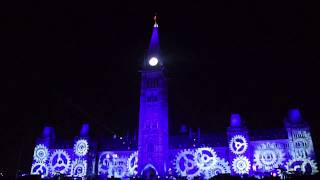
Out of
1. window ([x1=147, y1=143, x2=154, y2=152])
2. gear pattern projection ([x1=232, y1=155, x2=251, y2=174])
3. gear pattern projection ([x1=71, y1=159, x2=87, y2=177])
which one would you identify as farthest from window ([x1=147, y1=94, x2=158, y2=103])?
gear pattern projection ([x1=232, y1=155, x2=251, y2=174])

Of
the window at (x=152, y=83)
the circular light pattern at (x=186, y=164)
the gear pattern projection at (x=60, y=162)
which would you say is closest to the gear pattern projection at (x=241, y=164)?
the circular light pattern at (x=186, y=164)

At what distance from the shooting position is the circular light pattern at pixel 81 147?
245ft

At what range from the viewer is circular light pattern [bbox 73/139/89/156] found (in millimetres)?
74812

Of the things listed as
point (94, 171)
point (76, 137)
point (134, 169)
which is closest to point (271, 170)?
point (134, 169)

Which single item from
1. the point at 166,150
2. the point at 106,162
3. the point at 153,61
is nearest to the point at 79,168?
the point at 106,162

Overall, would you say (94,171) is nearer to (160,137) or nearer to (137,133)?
(137,133)

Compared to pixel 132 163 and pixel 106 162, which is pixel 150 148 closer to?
pixel 132 163

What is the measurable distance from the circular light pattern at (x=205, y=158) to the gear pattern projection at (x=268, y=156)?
808cm

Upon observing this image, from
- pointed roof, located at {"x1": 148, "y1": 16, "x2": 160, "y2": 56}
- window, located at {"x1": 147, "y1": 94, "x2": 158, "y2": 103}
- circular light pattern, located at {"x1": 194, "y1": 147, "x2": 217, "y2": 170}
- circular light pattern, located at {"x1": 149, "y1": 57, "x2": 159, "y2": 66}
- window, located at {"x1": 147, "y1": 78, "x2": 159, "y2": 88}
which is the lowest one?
circular light pattern, located at {"x1": 194, "y1": 147, "x2": 217, "y2": 170}

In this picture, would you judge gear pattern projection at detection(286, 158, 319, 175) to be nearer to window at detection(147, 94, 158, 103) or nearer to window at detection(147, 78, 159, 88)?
window at detection(147, 94, 158, 103)

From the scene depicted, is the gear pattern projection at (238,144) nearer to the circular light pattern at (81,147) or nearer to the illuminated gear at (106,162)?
the illuminated gear at (106,162)

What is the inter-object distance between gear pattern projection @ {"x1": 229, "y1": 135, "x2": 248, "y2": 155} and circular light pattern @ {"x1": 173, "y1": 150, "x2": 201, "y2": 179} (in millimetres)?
8008

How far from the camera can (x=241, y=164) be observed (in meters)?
62.2

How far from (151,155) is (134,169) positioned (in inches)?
224
